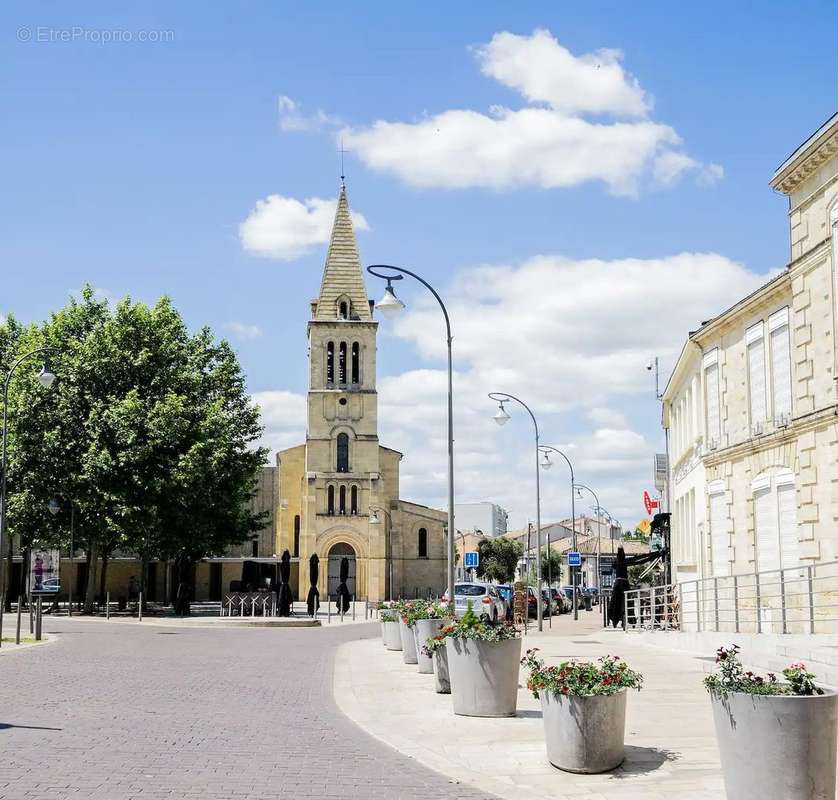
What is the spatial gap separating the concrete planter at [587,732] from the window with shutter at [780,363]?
12878 mm

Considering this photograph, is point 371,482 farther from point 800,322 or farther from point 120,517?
point 800,322

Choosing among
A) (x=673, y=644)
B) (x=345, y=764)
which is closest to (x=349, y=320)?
(x=673, y=644)

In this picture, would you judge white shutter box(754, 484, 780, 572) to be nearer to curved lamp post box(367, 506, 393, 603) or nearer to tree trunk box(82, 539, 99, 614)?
tree trunk box(82, 539, 99, 614)

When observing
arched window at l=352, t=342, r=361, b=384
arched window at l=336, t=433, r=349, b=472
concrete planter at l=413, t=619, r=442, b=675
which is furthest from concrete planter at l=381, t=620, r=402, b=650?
arched window at l=352, t=342, r=361, b=384

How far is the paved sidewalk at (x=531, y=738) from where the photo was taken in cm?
852

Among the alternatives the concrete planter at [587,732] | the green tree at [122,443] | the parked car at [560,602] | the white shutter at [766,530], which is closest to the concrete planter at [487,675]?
the concrete planter at [587,732]

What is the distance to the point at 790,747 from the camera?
265 inches

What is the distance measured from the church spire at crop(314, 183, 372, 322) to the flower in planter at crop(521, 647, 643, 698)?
70.0 m

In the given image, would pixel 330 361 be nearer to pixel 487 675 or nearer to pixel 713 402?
pixel 713 402

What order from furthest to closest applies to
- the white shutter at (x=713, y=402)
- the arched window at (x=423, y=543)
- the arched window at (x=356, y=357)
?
the arched window at (x=423, y=543)
the arched window at (x=356, y=357)
the white shutter at (x=713, y=402)

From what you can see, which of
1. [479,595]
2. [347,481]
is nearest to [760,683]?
[479,595]

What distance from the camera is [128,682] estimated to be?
16.6 metres

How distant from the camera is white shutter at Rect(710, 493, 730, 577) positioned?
79.5 feet

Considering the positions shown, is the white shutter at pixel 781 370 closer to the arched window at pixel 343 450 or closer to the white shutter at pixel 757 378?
the white shutter at pixel 757 378
